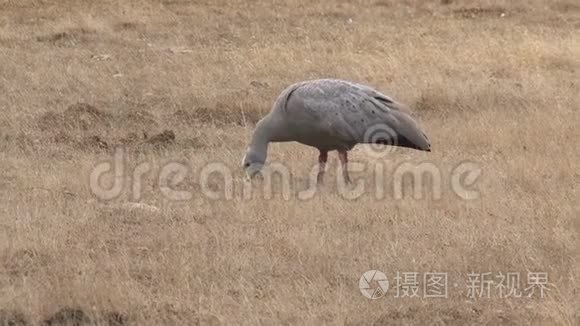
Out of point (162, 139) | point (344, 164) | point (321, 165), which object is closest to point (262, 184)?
point (321, 165)

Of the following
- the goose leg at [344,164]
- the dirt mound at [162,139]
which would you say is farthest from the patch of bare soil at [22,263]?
the dirt mound at [162,139]

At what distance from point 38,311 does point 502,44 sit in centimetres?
1155

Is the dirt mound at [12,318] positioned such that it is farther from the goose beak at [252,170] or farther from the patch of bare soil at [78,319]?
the goose beak at [252,170]

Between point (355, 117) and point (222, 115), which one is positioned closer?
point (355, 117)

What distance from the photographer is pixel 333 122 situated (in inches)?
Answer: 346

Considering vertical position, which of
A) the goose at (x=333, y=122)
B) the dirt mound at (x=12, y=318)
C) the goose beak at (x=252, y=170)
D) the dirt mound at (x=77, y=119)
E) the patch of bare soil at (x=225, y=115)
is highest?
the dirt mound at (x=12, y=318)

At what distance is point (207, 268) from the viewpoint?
6.69m

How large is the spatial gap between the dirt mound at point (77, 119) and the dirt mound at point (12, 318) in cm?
564

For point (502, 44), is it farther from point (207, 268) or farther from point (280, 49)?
point (207, 268)

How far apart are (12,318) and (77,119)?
19.7 feet

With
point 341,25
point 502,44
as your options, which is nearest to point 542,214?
point 502,44

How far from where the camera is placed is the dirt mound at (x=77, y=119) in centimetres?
1149

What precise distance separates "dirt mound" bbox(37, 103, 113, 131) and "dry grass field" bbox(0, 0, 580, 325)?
29mm

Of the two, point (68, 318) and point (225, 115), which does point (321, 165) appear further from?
point (68, 318)
